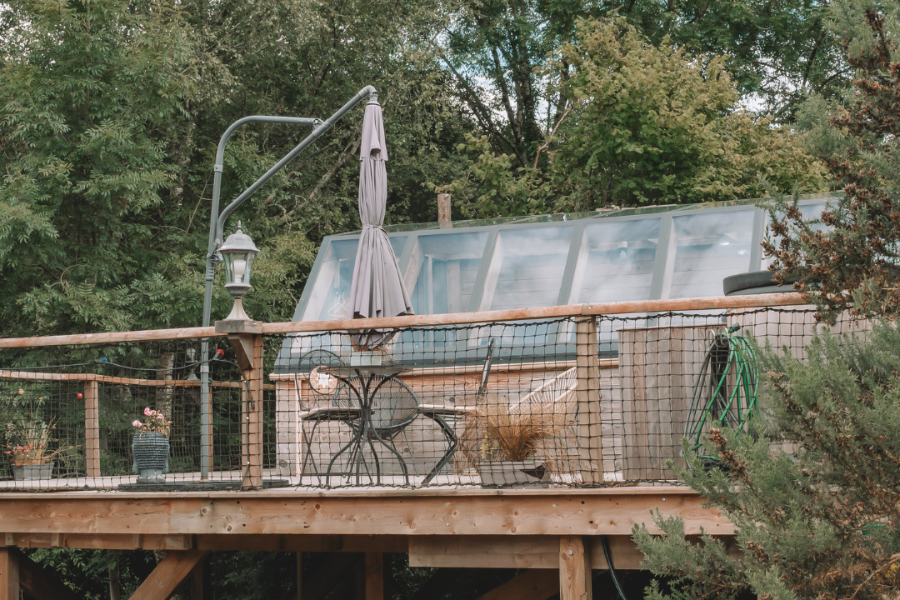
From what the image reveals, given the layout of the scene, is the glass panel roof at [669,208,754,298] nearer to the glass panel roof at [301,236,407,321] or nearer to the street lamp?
the glass panel roof at [301,236,407,321]

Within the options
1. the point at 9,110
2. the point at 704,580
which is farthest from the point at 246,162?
the point at 704,580

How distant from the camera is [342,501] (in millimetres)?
5109

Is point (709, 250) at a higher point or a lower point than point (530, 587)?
higher

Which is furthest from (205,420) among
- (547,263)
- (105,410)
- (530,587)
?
(105,410)

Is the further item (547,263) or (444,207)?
(444,207)

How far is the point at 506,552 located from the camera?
496 cm

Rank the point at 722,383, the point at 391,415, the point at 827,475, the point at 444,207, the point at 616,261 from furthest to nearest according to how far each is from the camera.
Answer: the point at 444,207, the point at 616,261, the point at 391,415, the point at 722,383, the point at 827,475

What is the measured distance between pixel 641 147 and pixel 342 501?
8538 millimetres

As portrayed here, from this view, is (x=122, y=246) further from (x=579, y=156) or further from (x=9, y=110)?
(x=579, y=156)

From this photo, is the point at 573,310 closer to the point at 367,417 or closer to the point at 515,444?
the point at 515,444

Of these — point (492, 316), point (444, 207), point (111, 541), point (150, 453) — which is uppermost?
point (444, 207)

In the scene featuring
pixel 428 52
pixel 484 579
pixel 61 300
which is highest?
pixel 428 52

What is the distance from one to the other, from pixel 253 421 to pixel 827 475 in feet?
10.7

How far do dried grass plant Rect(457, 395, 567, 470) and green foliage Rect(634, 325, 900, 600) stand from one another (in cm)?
179
